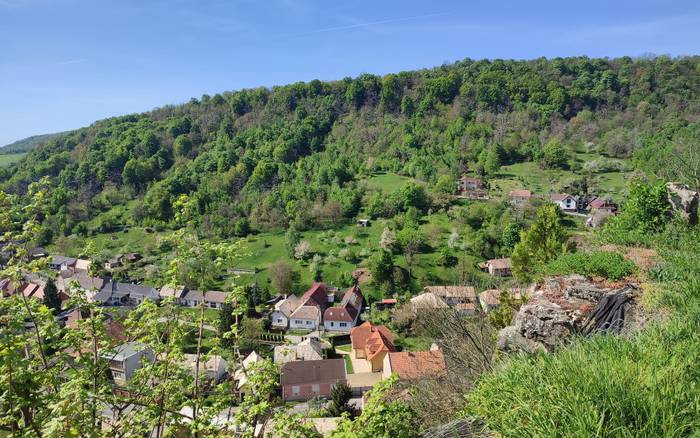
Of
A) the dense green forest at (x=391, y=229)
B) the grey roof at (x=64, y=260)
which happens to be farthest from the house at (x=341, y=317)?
the grey roof at (x=64, y=260)

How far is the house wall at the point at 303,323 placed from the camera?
27078mm

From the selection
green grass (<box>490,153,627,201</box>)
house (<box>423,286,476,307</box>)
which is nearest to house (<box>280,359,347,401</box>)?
house (<box>423,286,476,307</box>)

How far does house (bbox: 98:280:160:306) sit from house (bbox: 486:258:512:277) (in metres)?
26.2

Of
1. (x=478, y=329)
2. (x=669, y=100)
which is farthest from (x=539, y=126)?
(x=478, y=329)

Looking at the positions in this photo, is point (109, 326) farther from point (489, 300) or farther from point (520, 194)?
point (520, 194)

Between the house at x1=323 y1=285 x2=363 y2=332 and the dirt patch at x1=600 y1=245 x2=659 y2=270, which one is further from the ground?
the dirt patch at x1=600 y1=245 x2=659 y2=270

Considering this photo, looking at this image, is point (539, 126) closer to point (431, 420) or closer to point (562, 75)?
point (562, 75)

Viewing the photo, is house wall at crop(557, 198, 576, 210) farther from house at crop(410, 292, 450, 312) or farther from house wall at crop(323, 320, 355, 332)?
house wall at crop(323, 320, 355, 332)

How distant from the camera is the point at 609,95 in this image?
211ft

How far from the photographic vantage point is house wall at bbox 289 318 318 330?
27.1 meters

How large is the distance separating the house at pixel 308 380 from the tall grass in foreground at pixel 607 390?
1615cm

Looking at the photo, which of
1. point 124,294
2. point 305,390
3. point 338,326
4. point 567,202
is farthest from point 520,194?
point 124,294

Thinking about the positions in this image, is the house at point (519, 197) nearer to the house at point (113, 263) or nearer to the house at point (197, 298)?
the house at point (197, 298)

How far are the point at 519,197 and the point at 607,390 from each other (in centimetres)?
3920
